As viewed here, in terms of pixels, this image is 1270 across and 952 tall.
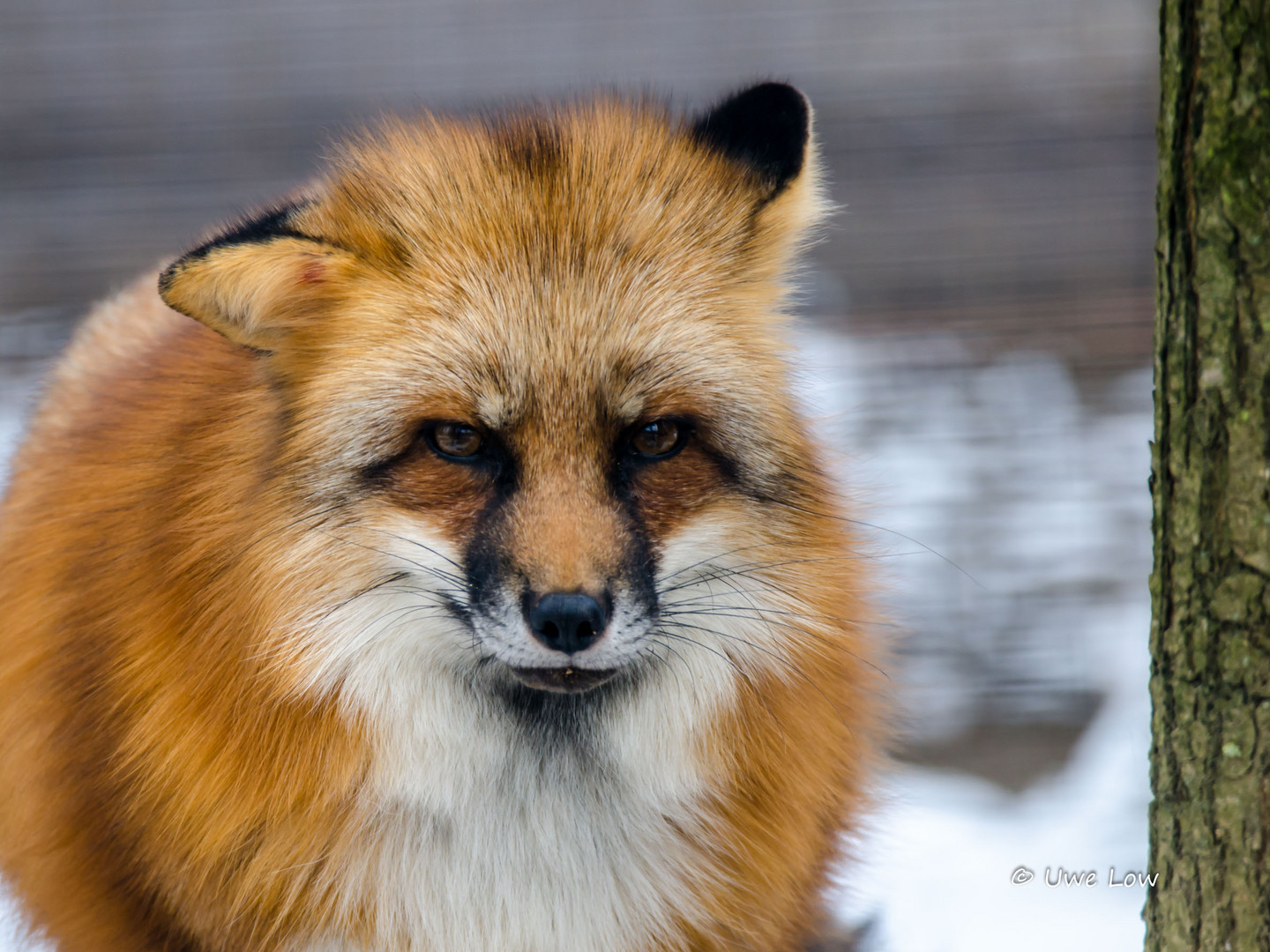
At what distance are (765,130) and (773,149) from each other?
0.04m

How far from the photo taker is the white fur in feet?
6.83

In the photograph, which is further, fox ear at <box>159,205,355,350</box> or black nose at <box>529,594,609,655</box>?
fox ear at <box>159,205,355,350</box>

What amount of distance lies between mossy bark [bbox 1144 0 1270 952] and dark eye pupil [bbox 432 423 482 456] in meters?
1.06

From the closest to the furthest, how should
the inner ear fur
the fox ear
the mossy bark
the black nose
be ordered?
the mossy bark < the black nose < the fox ear < the inner ear fur

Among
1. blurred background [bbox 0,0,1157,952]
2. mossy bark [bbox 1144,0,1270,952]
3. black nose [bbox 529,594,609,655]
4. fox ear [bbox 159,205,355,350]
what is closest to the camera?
mossy bark [bbox 1144,0,1270,952]

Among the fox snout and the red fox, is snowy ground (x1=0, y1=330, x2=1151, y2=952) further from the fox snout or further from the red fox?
the fox snout

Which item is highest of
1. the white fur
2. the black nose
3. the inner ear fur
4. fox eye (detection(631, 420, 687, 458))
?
the inner ear fur

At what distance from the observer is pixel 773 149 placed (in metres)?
2.28

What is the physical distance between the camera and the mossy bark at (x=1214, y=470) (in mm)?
1601

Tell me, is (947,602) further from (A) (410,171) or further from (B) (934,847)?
(A) (410,171)

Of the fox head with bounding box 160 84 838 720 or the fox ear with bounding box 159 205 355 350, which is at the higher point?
the fox ear with bounding box 159 205 355 350

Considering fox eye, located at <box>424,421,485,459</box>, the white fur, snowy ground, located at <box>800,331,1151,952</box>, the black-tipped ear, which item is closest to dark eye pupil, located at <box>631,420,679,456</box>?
the white fur

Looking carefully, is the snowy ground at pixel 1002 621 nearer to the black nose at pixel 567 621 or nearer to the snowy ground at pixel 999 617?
the snowy ground at pixel 999 617

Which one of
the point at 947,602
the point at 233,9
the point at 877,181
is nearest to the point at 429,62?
the point at 233,9
